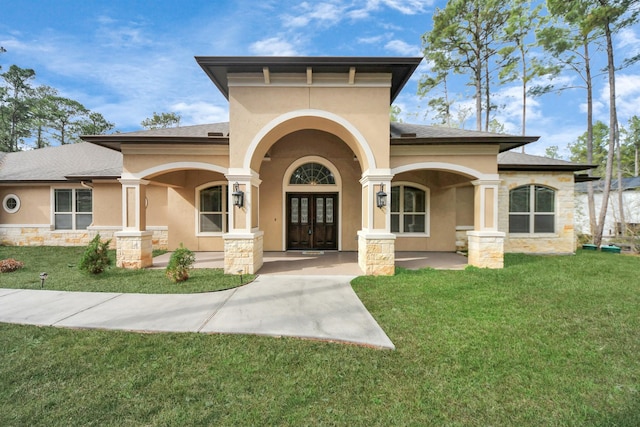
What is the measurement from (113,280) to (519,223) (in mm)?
13566

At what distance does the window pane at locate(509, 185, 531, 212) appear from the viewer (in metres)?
10.1

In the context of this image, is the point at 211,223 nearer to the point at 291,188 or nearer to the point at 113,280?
the point at 291,188

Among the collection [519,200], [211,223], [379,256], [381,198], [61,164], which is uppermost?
[61,164]

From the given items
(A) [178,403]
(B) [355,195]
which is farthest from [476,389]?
(B) [355,195]

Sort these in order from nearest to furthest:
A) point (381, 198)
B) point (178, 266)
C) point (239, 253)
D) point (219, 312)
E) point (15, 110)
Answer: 1. point (219, 312)
2. point (178, 266)
3. point (381, 198)
4. point (239, 253)
5. point (15, 110)

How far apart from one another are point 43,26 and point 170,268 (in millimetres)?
11379

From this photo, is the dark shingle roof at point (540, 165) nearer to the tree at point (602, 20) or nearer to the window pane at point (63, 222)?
the tree at point (602, 20)

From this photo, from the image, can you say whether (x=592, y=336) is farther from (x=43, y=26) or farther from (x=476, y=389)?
(x=43, y=26)

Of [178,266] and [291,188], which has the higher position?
[291,188]

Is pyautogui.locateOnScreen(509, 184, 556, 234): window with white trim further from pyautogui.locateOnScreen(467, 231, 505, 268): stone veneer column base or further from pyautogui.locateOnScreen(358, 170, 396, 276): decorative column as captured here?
pyautogui.locateOnScreen(358, 170, 396, 276): decorative column

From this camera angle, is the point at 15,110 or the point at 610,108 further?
the point at 15,110

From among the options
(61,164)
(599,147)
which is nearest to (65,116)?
(61,164)

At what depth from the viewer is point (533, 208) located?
10.1 metres

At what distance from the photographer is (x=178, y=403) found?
7.67ft
